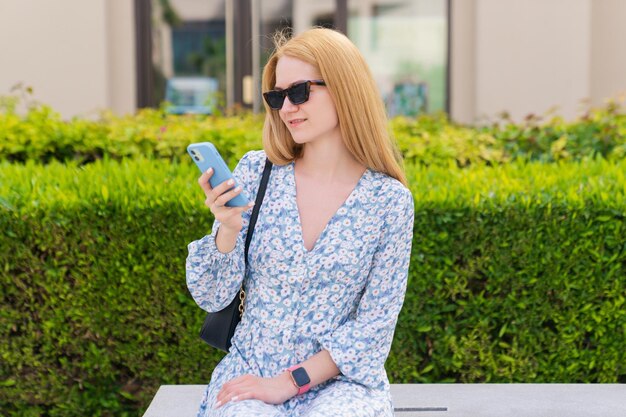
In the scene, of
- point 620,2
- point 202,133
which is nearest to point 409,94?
point 620,2

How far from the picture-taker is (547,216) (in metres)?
3.93

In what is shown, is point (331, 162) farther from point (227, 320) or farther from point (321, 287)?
point (227, 320)

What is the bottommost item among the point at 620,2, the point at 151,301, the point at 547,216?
the point at 151,301

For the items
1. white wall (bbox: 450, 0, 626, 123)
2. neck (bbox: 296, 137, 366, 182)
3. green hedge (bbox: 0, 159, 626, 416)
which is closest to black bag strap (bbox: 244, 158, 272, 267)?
neck (bbox: 296, 137, 366, 182)

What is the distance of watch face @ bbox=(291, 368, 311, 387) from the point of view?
2.61m

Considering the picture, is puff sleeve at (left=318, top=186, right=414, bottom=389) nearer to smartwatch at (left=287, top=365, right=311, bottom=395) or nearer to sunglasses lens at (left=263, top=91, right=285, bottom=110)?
smartwatch at (left=287, top=365, right=311, bottom=395)

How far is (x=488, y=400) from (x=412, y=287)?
0.67 meters

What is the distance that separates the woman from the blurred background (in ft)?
23.1

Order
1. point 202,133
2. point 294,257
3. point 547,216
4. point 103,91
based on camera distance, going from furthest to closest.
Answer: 1. point 103,91
2. point 202,133
3. point 547,216
4. point 294,257

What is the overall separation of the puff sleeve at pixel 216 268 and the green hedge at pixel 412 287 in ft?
3.71

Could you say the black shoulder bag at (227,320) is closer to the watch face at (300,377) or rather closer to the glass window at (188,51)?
the watch face at (300,377)

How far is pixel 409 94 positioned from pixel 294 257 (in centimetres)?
847

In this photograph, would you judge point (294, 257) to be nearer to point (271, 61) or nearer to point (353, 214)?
point (353, 214)

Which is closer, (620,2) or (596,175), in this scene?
(596,175)
